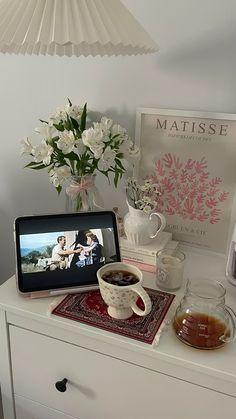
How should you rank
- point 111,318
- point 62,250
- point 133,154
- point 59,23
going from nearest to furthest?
point 59,23
point 111,318
point 62,250
point 133,154

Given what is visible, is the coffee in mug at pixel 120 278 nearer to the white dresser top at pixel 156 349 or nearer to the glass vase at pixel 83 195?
the white dresser top at pixel 156 349

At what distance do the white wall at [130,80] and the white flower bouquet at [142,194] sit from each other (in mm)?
153

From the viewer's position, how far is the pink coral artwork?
109 centimetres

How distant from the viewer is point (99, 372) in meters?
0.86

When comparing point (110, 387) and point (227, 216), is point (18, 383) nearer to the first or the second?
point (110, 387)

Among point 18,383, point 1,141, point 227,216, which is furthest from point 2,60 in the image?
point 18,383

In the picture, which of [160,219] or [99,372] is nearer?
[99,372]

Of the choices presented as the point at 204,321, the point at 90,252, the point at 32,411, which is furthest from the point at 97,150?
the point at 32,411

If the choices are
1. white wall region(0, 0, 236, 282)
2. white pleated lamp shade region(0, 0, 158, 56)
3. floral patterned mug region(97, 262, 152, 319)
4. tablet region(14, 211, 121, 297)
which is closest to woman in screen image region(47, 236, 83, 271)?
tablet region(14, 211, 121, 297)

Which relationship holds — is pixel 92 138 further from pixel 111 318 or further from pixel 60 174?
pixel 111 318

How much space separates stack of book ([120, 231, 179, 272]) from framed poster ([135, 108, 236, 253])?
5.0 inches

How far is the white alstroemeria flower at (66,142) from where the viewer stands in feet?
3.19

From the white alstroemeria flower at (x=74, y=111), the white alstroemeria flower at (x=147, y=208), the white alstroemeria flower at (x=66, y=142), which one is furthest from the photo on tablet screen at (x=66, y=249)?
the white alstroemeria flower at (x=74, y=111)

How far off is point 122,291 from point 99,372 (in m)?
0.20
